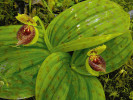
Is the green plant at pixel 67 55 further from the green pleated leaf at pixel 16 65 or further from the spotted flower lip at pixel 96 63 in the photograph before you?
the spotted flower lip at pixel 96 63

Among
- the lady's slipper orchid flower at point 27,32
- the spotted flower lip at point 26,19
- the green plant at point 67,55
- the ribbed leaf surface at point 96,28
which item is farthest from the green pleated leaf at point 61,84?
the spotted flower lip at point 26,19

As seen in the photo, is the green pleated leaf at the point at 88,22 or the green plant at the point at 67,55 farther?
the green pleated leaf at the point at 88,22

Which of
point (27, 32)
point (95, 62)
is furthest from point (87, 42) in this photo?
point (27, 32)

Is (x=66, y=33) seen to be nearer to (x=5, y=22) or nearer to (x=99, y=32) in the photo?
(x=99, y=32)

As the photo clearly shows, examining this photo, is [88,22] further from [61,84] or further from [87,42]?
[61,84]

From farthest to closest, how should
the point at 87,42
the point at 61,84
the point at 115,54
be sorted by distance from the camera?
the point at 115,54 < the point at 61,84 < the point at 87,42

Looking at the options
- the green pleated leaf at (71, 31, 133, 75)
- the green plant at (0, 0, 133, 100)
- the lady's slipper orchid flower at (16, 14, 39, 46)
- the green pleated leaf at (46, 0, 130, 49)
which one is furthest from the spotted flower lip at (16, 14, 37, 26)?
the green pleated leaf at (71, 31, 133, 75)

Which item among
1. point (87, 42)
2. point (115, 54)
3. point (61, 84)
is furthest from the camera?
point (115, 54)

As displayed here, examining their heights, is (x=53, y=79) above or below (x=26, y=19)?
below
